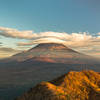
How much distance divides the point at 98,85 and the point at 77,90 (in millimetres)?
6679

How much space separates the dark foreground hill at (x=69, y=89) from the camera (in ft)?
67.2

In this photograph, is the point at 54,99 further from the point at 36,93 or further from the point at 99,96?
the point at 99,96

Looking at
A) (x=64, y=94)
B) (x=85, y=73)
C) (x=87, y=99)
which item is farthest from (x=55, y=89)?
(x=85, y=73)

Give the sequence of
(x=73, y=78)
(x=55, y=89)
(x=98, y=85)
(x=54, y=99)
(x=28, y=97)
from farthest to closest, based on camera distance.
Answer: (x=98, y=85)
(x=73, y=78)
(x=28, y=97)
(x=55, y=89)
(x=54, y=99)

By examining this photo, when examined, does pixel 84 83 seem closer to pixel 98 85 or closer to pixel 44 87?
pixel 98 85

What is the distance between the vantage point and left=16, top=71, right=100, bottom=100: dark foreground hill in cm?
2047

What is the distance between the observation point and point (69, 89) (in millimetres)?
22828

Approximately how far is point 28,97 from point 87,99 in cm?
944

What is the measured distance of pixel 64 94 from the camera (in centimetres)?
2053

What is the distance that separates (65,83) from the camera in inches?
938

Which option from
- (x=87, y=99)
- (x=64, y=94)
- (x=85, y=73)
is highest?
(x=85, y=73)

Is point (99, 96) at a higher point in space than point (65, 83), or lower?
lower

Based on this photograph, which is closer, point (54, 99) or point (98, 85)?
point (54, 99)

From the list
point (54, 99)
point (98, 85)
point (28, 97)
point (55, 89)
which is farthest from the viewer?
point (98, 85)
